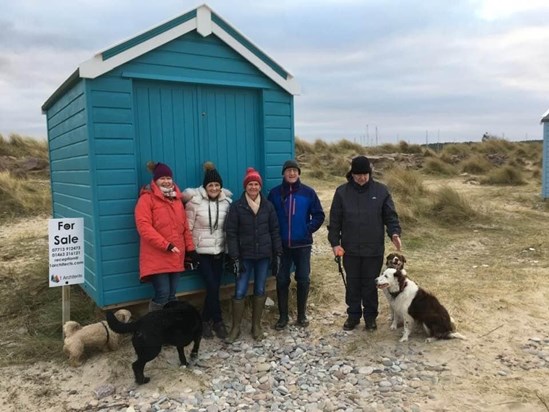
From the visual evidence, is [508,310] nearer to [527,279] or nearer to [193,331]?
[527,279]

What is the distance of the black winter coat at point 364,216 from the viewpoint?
201 inches

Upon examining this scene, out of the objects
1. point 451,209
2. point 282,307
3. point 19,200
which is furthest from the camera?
point 19,200

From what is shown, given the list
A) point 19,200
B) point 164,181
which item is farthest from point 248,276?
point 19,200

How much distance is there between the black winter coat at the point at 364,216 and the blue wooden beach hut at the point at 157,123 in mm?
1119

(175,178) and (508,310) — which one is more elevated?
(175,178)

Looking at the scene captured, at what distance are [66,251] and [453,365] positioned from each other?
3956 millimetres

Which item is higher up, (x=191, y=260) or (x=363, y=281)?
(x=191, y=260)

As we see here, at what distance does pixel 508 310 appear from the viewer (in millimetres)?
5797

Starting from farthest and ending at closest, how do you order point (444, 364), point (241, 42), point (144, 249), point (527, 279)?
point (527, 279) → point (241, 42) → point (144, 249) → point (444, 364)

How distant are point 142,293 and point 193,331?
2.97ft

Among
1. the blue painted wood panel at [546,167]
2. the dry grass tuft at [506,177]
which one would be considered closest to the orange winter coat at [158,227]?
the blue painted wood panel at [546,167]

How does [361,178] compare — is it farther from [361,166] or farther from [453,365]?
[453,365]

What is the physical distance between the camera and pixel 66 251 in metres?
4.99

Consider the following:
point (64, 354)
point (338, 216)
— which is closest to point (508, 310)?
point (338, 216)
